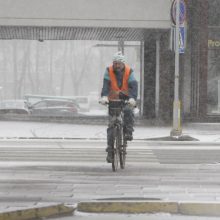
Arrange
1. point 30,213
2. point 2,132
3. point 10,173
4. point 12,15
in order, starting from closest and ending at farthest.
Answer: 1. point 30,213
2. point 10,173
3. point 2,132
4. point 12,15

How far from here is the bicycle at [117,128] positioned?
1008cm

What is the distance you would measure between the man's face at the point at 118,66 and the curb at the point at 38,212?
3.75 metres

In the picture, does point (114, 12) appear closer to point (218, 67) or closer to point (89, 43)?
point (218, 67)

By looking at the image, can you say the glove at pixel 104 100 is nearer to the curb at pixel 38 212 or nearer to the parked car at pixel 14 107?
the curb at pixel 38 212

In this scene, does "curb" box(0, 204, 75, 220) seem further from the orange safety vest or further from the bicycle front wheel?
the orange safety vest

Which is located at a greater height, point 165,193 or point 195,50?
point 195,50

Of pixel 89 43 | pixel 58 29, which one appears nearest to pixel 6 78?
pixel 89 43

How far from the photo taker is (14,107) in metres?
38.2

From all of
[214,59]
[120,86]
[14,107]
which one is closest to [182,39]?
[214,59]

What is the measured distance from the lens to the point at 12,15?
77.2 feet

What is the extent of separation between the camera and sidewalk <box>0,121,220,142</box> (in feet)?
61.7

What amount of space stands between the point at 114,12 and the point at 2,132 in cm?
617

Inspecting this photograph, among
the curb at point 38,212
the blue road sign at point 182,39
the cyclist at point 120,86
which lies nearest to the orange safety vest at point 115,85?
the cyclist at point 120,86

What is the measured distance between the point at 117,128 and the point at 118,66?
0.88 m
